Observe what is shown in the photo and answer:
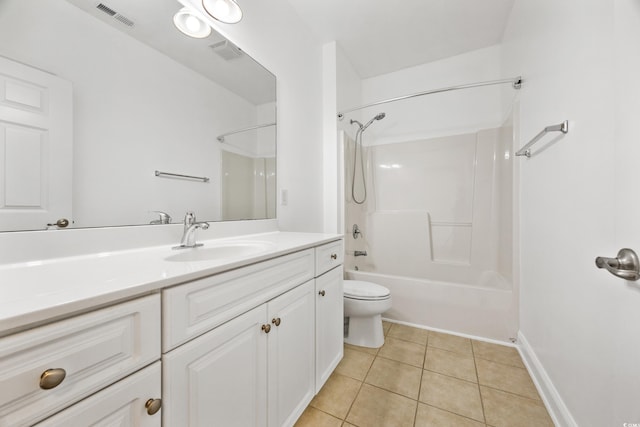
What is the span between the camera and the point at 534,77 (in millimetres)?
1401

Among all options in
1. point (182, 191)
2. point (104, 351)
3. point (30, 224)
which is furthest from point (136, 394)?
point (182, 191)

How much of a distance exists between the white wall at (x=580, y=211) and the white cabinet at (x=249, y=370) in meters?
1.01

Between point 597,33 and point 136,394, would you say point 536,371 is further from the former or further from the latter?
point 136,394

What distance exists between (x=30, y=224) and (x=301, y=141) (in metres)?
1.50

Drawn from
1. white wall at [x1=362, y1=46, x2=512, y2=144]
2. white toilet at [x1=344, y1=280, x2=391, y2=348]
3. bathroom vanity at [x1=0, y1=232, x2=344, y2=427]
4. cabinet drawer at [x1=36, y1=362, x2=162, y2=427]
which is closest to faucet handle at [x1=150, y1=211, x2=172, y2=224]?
bathroom vanity at [x1=0, y1=232, x2=344, y2=427]

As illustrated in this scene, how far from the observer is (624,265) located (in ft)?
2.07

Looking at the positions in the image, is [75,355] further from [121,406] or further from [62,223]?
[62,223]

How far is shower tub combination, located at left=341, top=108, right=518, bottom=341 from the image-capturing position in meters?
1.85

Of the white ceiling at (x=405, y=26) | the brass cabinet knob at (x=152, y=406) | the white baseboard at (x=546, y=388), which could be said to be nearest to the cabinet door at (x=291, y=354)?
the brass cabinet knob at (x=152, y=406)

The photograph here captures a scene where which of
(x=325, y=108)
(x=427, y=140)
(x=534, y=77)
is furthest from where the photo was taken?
(x=427, y=140)

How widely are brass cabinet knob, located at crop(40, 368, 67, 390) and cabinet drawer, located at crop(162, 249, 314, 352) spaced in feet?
0.55

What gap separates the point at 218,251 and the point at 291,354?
541mm

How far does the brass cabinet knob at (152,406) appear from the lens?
50 centimetres

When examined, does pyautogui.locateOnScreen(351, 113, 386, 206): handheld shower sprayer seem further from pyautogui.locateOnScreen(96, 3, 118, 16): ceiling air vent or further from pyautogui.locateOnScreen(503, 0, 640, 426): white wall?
pyautogui.locateOnScreen(96, 3, 118, 16): ceiling air vent
